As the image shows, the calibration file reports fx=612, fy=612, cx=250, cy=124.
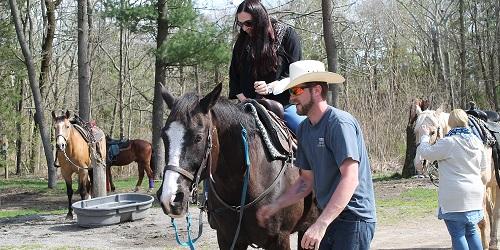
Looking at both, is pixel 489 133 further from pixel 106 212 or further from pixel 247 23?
pixel 106 212

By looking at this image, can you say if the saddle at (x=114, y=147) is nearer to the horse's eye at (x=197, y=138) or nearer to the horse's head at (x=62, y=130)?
the horse's head at (x=62, y=130)

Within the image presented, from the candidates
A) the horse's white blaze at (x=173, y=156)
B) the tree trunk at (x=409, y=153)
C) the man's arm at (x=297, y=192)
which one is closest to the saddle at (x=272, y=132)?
the man's arm at (x=297, y=192)

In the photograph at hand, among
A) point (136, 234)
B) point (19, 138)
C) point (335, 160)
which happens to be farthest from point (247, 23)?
point (19, 138)

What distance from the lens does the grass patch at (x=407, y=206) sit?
10508mm

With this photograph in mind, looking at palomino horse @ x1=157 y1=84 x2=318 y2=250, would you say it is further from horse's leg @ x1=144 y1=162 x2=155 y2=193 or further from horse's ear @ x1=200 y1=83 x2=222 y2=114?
horse's leg @ x1=144 y1=162 x2=155 y2=193

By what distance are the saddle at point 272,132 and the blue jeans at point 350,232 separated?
48.1 inches

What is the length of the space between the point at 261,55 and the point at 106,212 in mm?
6010

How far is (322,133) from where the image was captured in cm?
321

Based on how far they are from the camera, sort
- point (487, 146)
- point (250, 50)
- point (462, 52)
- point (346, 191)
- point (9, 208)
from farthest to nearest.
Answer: point (462, 52), point (9, 208), point (487, 146), point (250, 50), point (346, 191)

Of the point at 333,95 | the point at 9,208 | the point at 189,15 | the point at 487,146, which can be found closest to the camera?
the point at 487,146

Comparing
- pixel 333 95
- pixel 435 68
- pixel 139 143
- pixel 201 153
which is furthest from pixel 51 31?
pixel 201 153

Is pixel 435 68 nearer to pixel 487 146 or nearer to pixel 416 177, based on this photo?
pixel 416 177

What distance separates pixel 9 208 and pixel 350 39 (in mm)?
20772

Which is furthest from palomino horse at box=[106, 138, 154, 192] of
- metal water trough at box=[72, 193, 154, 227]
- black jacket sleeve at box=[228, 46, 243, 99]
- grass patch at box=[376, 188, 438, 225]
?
black jacket sleeve at box=[228, 46, 243, 99]
